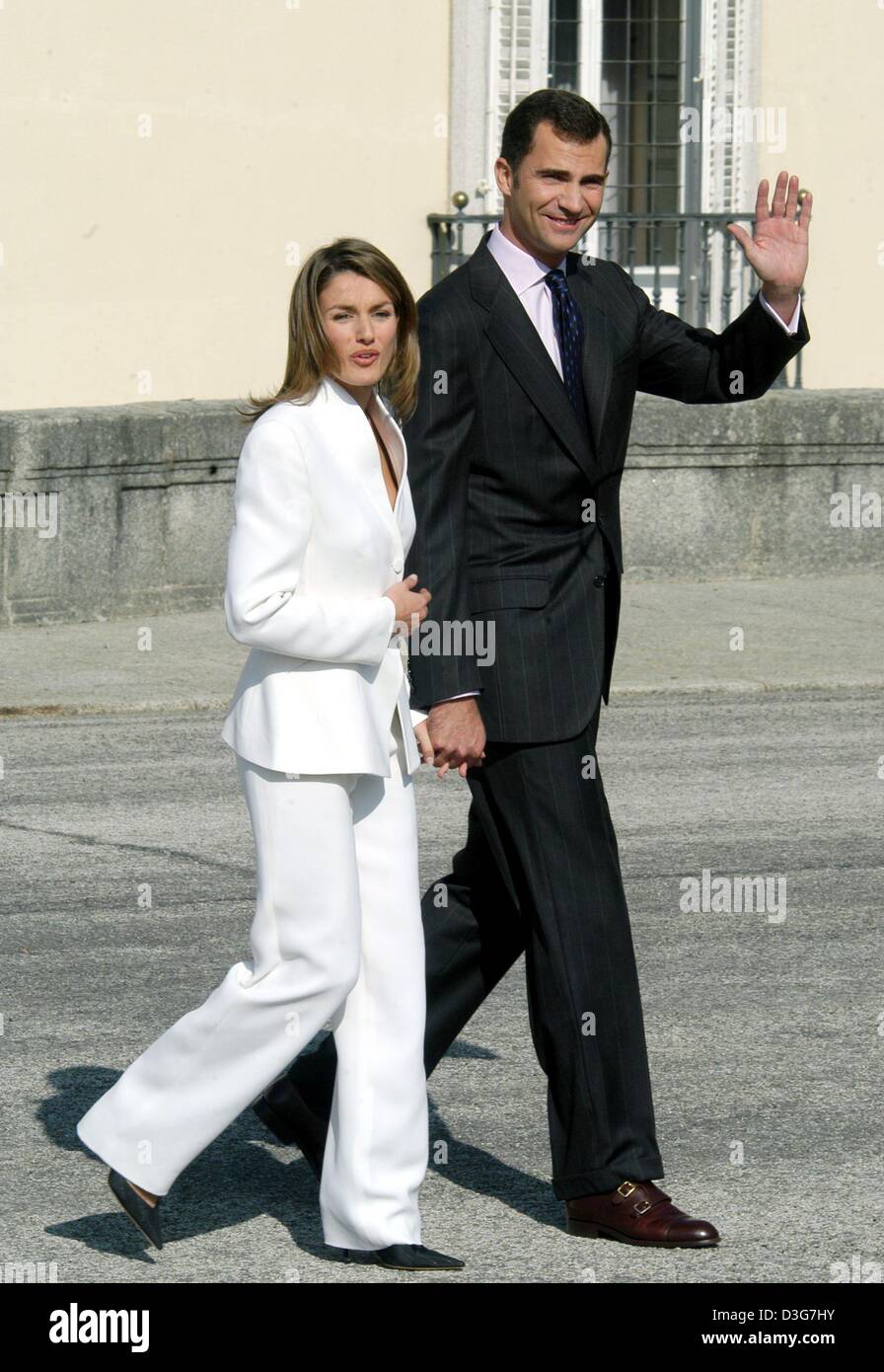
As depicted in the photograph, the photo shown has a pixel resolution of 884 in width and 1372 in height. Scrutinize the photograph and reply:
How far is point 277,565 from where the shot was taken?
438 cm

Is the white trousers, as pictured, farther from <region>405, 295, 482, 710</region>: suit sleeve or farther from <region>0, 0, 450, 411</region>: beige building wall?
<region>0, 0, 450, 411</region>: beige building wall

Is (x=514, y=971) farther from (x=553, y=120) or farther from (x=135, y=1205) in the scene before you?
(x=553, y=120)

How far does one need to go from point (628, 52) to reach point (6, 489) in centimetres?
688

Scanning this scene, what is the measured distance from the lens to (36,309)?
15.1 metres

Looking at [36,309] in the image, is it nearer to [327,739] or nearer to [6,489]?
[6,489]

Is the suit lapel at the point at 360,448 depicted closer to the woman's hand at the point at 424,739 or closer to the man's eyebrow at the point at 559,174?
the woman's hand at the point at 424,739

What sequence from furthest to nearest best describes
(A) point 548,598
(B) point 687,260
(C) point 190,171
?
(B) point 687,260
(C) point 190,171
(A) point 548,598

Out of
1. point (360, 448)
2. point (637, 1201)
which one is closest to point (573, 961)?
point (637, 1201)

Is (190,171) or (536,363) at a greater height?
(190,171)

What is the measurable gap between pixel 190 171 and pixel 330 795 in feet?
38.4

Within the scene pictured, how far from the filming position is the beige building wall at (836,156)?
1752 cm

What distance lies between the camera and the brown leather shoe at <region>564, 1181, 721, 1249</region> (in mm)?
4723

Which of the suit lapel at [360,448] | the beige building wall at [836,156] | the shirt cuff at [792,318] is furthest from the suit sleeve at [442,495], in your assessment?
the beige building wall at [836,156]
